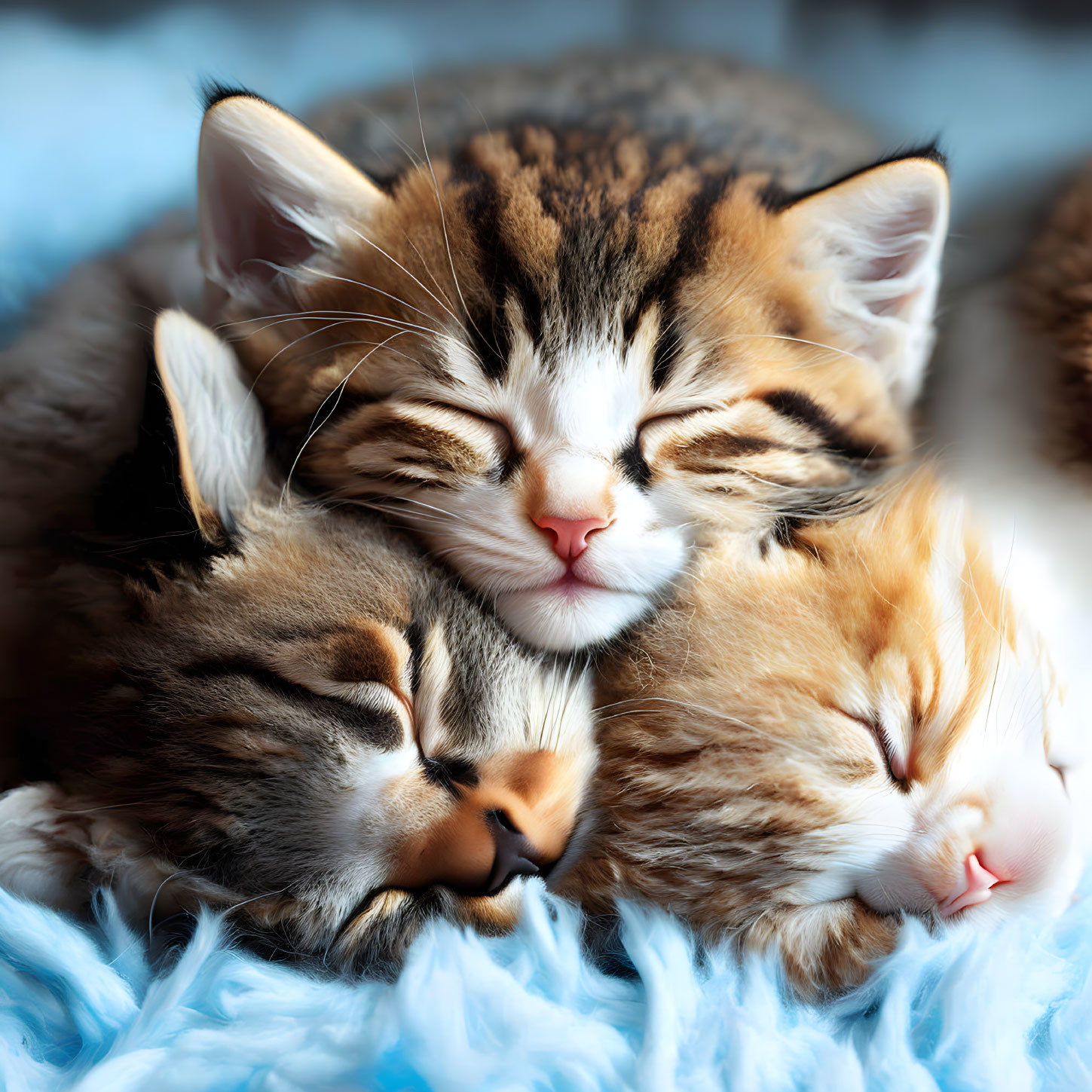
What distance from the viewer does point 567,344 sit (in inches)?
29.4

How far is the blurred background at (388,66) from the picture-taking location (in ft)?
3.16

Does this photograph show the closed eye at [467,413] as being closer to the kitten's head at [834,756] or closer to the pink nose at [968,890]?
the kitten's head at [834,756]

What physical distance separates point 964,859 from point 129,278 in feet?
3.18

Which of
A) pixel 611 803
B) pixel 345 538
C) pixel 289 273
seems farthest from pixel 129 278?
pixel 611 803

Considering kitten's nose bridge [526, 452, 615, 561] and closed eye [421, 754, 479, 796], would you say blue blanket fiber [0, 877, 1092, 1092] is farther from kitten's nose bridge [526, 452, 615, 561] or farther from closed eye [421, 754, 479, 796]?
kitten's nose bridge [526, 452, 615, 561]

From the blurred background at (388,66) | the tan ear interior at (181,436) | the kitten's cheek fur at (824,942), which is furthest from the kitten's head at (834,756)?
the blurred background at (388,66)

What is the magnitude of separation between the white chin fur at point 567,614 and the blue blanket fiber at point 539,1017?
7.9 inches

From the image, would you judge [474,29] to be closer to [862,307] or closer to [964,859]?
[862,307]

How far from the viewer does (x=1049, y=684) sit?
0.73 meters

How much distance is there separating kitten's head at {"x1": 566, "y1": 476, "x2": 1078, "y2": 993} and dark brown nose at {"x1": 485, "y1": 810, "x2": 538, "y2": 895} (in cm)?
6

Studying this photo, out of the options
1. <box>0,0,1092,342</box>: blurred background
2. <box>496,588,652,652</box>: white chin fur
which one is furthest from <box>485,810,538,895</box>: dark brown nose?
<box>0,0,1092,342</box>: blurred background

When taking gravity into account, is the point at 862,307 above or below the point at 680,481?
above

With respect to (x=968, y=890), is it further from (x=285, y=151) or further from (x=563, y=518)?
(x=285, y=151)

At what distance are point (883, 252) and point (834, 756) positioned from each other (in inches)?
18.1
